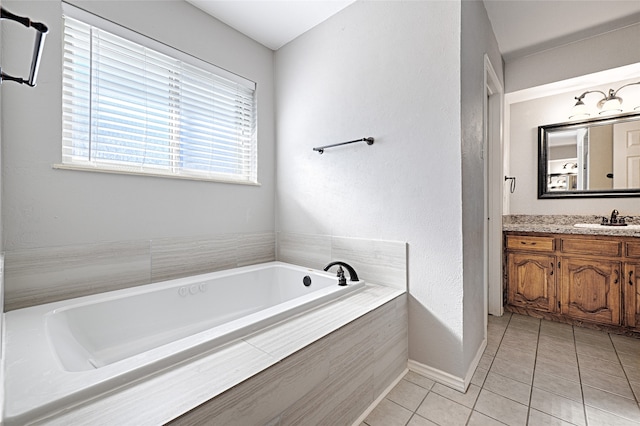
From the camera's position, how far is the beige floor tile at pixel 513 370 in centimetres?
168

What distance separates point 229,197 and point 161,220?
1.79ft

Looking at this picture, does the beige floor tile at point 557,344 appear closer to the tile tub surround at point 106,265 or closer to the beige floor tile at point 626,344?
the beige floor tile at point 626,344

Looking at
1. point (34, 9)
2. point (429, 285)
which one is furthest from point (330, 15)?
point (429, 285)

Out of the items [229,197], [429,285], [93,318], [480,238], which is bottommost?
[93,318]

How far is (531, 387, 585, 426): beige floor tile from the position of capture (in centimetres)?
137

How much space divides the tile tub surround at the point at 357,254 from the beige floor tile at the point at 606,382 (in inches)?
45.6

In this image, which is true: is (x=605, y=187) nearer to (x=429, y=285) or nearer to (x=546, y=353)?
(x=546, y=353)

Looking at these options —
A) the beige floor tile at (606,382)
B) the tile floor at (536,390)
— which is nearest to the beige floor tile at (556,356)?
the tile floor at (536,390)

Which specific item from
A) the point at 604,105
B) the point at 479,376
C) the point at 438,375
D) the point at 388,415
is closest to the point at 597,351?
the point at 479,376

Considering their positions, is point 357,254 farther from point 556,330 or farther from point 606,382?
point 556,330

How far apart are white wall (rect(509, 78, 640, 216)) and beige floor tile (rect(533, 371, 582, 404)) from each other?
72.0 inches

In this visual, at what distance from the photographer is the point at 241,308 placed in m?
2.08

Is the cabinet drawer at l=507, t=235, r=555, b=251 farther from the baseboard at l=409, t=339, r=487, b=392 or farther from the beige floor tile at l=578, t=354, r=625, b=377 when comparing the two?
the baseboard at l=409, t=339, r=487, b=392

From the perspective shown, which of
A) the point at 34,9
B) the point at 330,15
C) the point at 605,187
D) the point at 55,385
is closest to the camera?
the point at 55,385
